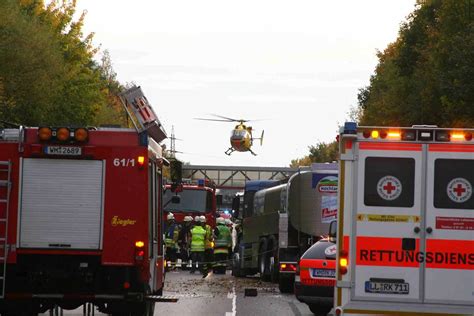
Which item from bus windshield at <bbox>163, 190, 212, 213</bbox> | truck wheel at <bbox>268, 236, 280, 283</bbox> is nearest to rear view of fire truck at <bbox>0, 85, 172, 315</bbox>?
truck wheel at <bbox>268, 236, 280, 283</bbox>

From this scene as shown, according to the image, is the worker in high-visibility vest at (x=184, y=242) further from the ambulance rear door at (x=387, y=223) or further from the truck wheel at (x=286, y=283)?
the ambulance rear door at (x=387, y=223)

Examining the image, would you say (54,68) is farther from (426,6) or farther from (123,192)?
(123,192)

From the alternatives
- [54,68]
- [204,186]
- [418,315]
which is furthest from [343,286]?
[54,68]

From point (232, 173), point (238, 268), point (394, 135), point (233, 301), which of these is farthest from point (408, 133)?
point (232, 173)

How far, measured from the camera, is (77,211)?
16.6m

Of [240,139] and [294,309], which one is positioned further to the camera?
[240,139]

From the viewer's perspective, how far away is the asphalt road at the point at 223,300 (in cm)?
2294

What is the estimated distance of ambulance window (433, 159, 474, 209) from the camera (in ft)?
46.9

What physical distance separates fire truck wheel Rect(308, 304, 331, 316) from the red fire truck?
20.5 feet

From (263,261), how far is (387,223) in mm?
20883

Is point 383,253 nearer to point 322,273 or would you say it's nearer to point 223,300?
point 322,273

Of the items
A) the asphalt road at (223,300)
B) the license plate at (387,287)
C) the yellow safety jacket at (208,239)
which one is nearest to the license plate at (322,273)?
the asphalt road at (223,300)

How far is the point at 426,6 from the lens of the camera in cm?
7719

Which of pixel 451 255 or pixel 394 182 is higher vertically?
pixel 394 182
